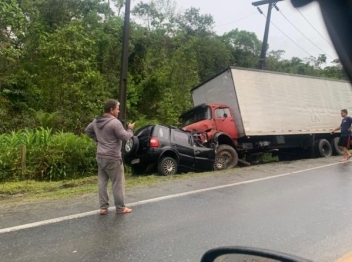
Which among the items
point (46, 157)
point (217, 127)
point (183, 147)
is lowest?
point (183, 147)

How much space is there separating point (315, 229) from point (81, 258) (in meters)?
3.17

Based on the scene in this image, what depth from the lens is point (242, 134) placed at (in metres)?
14.7

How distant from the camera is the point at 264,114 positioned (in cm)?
1554

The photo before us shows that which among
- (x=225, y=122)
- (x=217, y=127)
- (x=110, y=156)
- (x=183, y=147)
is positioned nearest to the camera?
(x=110, y=156)

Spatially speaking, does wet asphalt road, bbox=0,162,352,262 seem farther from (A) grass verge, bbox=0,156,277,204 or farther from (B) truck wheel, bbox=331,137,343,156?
(B) truck wheel, bbox=331,137,343,156

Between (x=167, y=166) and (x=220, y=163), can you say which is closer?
(x=167, y=166)

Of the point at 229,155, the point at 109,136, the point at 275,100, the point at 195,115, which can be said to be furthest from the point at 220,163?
the point at 109,136

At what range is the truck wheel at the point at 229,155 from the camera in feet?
46.2

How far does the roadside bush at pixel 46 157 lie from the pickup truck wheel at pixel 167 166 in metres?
2.26

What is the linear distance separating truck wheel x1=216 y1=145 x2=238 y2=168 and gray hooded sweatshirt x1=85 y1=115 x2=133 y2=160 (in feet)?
26.0

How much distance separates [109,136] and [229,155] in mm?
8321

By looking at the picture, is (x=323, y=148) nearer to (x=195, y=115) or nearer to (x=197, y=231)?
(x=195, y=115)

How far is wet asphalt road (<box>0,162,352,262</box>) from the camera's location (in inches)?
183

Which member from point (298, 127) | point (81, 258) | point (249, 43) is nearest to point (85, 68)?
point (298, 127)
